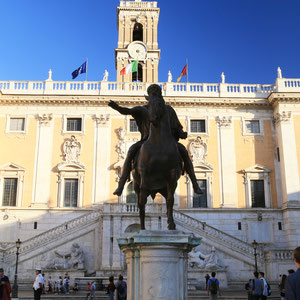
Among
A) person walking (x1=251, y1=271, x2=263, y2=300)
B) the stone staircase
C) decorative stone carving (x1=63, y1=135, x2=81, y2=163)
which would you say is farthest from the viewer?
decorative stone carving (x1=63, y1=135, x2=81, y2=163)

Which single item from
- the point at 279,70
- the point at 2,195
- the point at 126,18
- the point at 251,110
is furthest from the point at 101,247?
the point at 126,18

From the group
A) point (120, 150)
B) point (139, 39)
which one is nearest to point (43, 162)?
point (120, 150)

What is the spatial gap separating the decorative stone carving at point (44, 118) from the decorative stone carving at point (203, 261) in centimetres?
1550

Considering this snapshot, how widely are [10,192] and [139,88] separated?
12801 mm

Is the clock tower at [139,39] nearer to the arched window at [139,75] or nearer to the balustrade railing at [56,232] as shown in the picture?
the arched window at [139,75]

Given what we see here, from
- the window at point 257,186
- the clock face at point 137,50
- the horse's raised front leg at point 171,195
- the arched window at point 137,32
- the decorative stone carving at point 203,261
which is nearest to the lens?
the horse's raised front leg at point 171,195

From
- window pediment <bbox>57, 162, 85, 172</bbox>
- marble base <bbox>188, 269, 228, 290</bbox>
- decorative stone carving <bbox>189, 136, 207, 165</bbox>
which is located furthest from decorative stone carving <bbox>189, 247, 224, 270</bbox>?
window pediment <bbox>57, 162, 85, 172</bbox>

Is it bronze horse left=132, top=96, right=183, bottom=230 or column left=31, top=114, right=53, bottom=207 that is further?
column left=31, top=114, right=53, bottom=207

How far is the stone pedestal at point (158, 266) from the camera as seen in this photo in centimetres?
680

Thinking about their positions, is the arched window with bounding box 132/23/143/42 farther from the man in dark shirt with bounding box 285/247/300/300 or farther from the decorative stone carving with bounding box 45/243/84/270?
the man in dark shirt with bounding box 285/247/300/300

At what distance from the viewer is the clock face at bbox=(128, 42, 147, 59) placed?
41.6m

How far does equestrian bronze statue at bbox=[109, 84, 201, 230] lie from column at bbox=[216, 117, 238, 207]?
2403cm

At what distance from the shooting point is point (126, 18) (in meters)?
43.3

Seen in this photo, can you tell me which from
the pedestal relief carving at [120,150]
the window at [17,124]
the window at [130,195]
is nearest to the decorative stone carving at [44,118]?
the window at [17,124]
